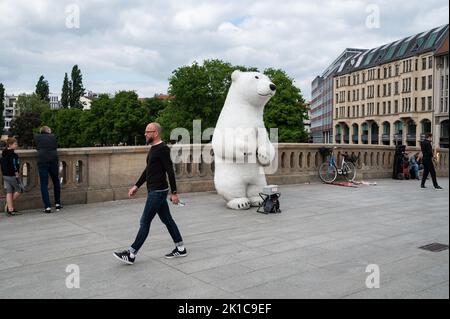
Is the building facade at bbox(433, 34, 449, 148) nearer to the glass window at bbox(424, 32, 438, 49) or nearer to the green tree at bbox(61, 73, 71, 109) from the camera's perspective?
the glass window at bbox(424, 32, 438, 49)

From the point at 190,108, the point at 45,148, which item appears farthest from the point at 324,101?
the point at 45,148

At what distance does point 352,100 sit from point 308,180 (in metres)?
72.5

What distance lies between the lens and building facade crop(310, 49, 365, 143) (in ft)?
304

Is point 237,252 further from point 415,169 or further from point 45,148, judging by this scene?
point 415,169

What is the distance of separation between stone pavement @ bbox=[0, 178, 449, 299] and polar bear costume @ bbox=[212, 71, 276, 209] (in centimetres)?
44

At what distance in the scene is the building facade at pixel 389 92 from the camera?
207 ft

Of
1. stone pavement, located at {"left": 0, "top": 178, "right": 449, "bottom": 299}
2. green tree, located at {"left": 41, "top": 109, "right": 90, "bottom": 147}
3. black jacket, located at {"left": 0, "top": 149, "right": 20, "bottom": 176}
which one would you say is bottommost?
stone pavement, located at {"left": 0, "top": 178, "right": 449, "bottom": 299}

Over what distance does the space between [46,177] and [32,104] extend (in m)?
93.4

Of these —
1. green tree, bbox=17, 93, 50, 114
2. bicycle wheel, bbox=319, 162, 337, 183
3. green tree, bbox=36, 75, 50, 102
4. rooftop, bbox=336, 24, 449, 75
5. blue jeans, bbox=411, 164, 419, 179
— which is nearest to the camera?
bicycle wheel, bbox=319, 162, 337, 183

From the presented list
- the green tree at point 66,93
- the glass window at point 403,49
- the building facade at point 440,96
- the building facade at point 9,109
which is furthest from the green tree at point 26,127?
the building facade at point 9,109

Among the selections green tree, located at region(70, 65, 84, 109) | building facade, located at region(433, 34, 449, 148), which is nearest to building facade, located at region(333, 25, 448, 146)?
building facade, located at region(433, 34, 449, 148)

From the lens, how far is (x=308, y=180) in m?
13.7
